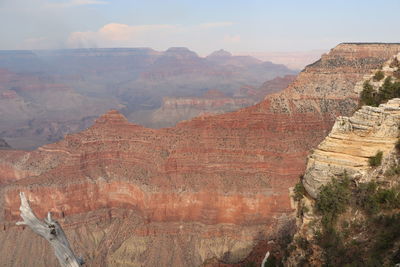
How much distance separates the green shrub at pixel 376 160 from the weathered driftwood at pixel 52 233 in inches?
408

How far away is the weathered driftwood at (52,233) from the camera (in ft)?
35.0

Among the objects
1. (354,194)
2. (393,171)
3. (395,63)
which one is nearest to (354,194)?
(354,194)

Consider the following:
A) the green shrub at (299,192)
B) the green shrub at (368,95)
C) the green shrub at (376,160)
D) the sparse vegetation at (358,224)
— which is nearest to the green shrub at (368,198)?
the sparse vegetation at (358,224)

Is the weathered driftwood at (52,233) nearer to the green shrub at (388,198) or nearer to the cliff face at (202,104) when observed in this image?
the green shrub at (388,198)

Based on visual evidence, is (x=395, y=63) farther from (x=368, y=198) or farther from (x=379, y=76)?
(x=368, y=198)

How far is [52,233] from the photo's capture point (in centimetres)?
1069

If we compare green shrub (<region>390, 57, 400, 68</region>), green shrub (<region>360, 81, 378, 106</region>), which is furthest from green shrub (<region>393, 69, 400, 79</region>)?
green shrub (<region>360, 81, 378, 106</region>)

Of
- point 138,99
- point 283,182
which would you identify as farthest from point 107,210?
point 138,99

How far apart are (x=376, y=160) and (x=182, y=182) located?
29.1 metres

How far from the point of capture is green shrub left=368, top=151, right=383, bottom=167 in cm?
1296

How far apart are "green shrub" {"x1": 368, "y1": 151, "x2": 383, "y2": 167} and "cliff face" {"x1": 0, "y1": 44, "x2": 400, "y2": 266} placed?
23580mm

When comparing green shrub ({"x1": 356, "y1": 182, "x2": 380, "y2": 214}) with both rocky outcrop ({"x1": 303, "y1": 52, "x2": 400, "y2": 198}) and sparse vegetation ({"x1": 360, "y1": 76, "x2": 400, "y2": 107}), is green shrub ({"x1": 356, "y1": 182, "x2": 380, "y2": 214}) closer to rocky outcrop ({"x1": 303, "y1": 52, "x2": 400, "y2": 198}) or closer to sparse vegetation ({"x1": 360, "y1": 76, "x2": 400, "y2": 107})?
rocky outcrop ({"x1": 303, "y1": 52, "x2": 400, "y2": 198})

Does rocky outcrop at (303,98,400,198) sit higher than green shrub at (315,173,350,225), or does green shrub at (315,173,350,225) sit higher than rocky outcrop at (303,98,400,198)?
rocky outcrop at (303,98,400,198)

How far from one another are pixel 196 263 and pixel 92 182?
1529 centimetres
